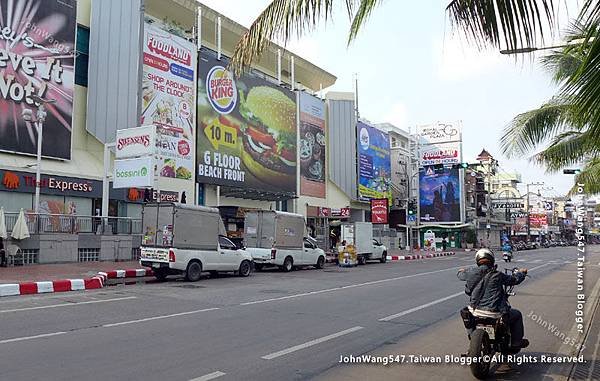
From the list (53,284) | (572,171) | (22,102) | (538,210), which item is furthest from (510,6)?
(538,210)

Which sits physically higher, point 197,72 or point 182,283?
point 197,72

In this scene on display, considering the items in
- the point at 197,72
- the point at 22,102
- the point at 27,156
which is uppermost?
the point at 197,72

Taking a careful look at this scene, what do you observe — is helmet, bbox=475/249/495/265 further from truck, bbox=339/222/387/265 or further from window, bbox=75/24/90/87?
window, bbox=75/24/90/87

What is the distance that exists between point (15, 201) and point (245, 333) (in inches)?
795

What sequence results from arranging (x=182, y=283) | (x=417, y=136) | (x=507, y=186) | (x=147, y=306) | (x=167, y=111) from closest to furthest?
1. (x=147, y=306)
2. (x=182, y=283)
3. (x=167, y=111)
4. (x=417, y=136)
5. (x=507, y=186)

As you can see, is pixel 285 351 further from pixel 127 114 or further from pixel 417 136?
pixel 417 136

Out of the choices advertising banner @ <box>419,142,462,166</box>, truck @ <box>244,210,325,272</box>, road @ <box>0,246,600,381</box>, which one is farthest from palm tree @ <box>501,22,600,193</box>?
advertising banner @ <box>419,142,462,166</box>

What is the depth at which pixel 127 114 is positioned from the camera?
29.3m

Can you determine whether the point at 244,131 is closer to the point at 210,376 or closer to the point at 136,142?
the point at 136,142

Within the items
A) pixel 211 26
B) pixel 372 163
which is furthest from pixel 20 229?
pixel 372 163

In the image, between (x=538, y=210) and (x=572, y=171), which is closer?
(x=572, y=171)

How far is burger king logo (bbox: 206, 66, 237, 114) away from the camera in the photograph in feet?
116

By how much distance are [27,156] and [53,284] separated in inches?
480

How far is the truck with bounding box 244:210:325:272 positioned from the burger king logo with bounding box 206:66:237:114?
43.0 ft
